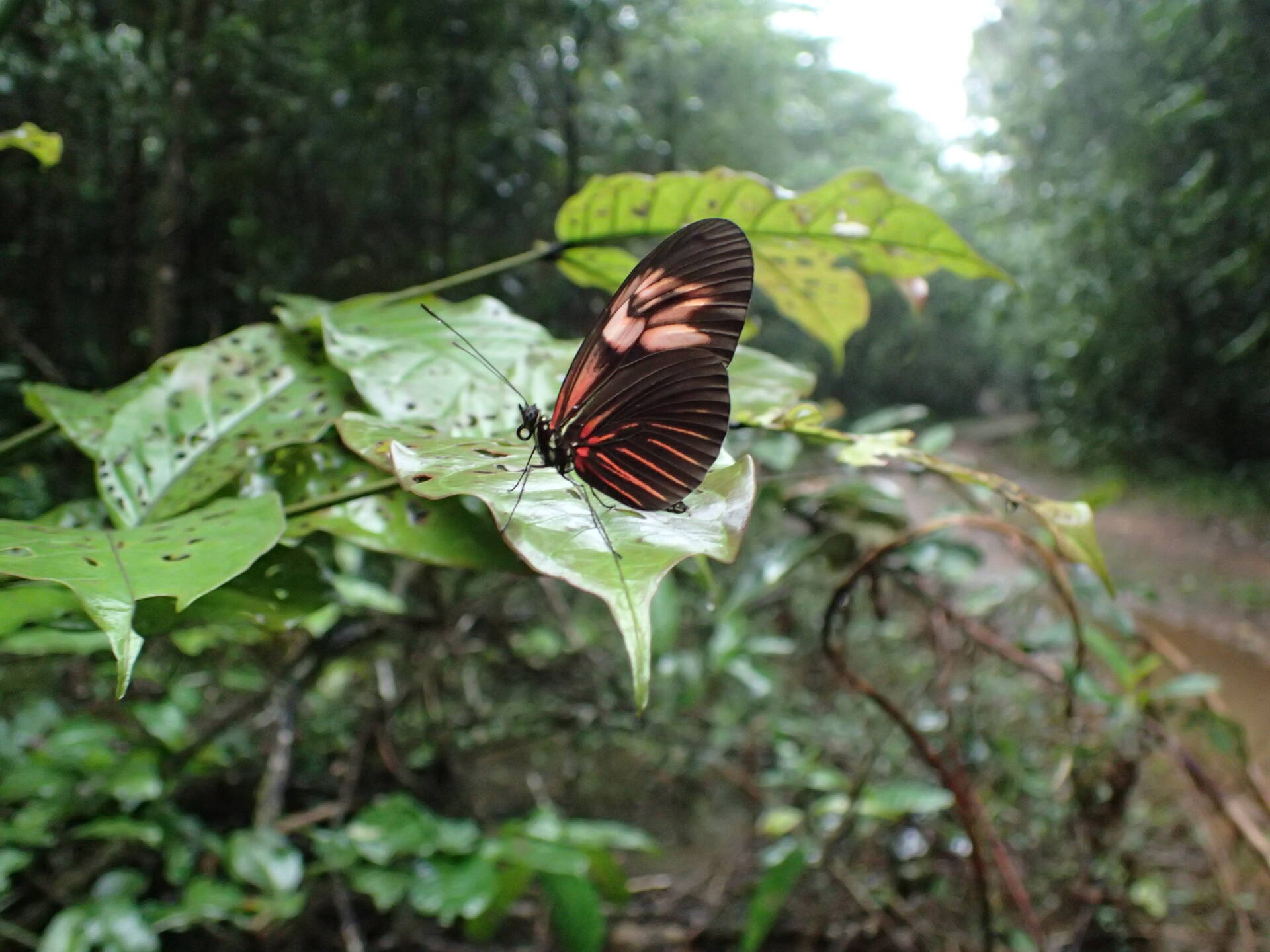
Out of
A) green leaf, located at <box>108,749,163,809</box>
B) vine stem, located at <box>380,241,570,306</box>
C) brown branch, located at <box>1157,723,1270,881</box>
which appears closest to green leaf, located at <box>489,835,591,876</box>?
green leaf, located at <box>108,749,163,809</box>

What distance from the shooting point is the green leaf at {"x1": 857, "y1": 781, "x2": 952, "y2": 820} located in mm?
1393

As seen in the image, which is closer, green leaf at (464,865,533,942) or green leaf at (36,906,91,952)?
green leaf at (36,906,91,952)

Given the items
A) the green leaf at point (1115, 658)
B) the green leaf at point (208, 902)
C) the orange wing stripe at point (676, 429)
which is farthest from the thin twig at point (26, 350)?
the green leaf at point (1115, 658)

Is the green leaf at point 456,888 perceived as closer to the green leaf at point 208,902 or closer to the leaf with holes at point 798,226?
the green leaf at point 208,902

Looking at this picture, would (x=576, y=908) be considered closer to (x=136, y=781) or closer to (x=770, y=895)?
(x=770, y=895)

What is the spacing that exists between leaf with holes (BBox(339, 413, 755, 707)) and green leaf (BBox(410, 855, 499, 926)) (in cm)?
77

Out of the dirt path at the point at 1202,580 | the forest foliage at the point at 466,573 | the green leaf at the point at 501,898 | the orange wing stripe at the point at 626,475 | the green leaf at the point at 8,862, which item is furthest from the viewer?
the dirt path at the point at 1202,580

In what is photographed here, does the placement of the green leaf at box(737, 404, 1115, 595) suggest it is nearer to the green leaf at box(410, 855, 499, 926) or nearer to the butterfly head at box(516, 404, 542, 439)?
the butterfly head at box(516, 404, 542, 439)

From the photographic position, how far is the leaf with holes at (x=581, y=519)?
1.23 ft

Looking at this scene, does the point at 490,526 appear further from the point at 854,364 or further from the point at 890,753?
the point at 854,364

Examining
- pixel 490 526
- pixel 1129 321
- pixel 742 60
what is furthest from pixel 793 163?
pixel 490 526

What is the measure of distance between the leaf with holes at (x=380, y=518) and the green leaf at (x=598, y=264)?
359 millimetres

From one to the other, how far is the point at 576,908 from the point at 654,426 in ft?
2.68

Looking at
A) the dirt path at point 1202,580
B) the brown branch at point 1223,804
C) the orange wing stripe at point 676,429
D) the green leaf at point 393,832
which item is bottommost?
the dirt path at point 1202,580
